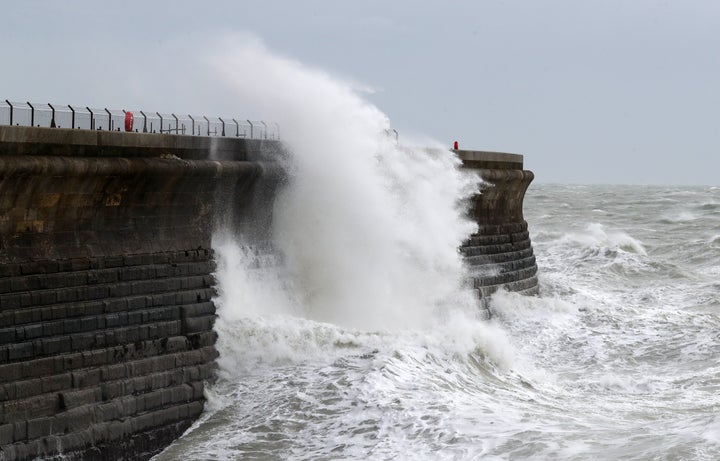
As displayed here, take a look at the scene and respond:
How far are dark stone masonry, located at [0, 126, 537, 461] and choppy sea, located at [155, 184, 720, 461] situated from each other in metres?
0.43

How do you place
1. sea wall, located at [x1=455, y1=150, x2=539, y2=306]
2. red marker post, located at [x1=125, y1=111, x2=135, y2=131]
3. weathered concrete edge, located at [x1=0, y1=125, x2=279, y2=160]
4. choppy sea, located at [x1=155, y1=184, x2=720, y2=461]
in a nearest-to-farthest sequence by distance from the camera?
weathered concrete edge, located at [x1=0, y1=125, x2=279, y2=160] → choppy sea, located at [x1=155, y1=184, x2=720, y2=461] → red marker post, located at [x1=125, y1=111, x2=135, y2=131] → sea wall, located at [x1=455, y1=150, x2=539, y2=306]

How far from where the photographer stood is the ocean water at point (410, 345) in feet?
31.3

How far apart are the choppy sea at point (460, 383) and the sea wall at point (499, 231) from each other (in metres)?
0.39

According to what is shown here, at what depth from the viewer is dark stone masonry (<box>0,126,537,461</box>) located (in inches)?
355

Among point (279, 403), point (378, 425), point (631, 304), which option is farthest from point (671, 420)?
point (631, 304)

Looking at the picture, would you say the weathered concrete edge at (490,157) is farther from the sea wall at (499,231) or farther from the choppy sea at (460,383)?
the choppy sea at (460,383)

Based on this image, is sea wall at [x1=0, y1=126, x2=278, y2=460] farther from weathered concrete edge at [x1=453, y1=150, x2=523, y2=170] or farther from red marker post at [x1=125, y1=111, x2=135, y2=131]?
weathered concrete edge at [x1=453, y1=150, x2=523, y2=170]

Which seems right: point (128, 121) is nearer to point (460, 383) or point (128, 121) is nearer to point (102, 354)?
point (102, 354)

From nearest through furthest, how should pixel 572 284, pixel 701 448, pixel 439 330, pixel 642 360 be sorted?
1. pixel 701 448
2. pixel 439 330
3. pixel 642 360
4. pixel 572 284

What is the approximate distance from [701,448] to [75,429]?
508 cm

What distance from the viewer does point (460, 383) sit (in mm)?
11500

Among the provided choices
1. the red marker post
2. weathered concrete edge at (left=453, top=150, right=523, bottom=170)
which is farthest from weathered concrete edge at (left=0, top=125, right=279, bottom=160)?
weathered concrete edge at (left=453, top=150, right=523, bottom=170)

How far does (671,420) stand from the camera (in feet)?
34.3

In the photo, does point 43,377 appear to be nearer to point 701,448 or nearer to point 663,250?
point 701,448
